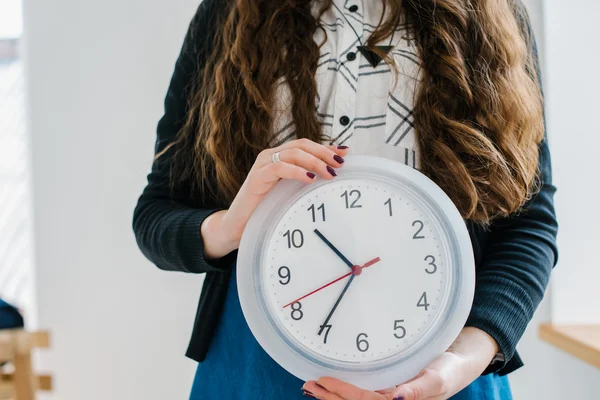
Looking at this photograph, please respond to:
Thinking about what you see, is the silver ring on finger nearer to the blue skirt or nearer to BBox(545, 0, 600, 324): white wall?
the blue skirt

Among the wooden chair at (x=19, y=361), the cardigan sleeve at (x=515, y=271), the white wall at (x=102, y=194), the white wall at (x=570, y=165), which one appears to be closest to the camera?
the wooden chair at (x=19, y=361)

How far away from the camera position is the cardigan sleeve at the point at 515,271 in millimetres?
698

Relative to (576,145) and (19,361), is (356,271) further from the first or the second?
(576,145)

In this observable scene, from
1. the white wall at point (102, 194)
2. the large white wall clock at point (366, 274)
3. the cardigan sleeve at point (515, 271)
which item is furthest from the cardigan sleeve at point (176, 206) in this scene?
the white wall at point (102, 194)

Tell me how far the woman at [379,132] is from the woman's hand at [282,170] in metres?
0.01

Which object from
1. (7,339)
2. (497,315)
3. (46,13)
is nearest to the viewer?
(7,339)

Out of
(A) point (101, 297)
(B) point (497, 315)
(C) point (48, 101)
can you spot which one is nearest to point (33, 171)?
(C) point (48, 101)

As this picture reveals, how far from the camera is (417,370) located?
623 millimetres

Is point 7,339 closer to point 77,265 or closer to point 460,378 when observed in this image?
point 460,378

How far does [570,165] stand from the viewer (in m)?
1.35

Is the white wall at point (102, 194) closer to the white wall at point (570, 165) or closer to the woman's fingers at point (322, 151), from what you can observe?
the white wall at point (570, 165)

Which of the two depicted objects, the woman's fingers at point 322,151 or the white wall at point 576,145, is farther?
the white wall at point 576,145

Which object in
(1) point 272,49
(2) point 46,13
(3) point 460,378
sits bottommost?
(3) point 460,378

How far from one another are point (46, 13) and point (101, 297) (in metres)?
0.68
